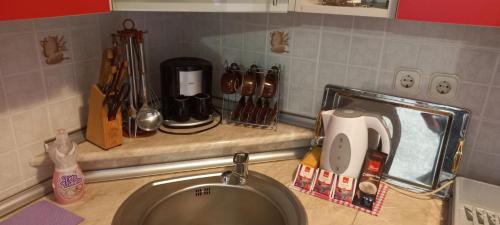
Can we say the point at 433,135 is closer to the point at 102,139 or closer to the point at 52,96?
the point at 102,139

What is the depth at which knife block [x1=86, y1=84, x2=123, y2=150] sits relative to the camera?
3.58ft

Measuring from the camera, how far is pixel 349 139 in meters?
1.09

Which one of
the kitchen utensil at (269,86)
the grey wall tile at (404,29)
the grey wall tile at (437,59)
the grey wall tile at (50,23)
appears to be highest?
the grey wall tile at (404,29)

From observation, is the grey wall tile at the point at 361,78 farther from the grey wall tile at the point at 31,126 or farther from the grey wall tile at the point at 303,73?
the grey wall tile at the point at 31,126

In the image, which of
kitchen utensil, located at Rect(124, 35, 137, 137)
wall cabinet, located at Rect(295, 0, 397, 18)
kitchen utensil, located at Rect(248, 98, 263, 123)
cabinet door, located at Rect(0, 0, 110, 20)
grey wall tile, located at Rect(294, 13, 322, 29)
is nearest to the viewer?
cabinet door, located at Rect(0, 0, 110, 20)

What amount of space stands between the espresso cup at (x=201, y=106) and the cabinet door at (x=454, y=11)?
2.38ft

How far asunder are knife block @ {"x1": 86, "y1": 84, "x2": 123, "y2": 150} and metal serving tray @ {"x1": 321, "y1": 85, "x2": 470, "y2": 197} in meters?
0.80

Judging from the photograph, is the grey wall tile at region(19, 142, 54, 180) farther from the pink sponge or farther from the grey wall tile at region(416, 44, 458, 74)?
the grey wall tile at region(416, 44, 458, 74)

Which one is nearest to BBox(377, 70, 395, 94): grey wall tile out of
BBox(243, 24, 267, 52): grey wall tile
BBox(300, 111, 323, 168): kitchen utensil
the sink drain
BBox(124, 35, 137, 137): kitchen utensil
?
BBox(300, 111, 323, 168): kitchen utensil

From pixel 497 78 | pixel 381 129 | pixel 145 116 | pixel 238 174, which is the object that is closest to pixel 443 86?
pixel 497 78

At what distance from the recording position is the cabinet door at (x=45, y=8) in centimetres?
63

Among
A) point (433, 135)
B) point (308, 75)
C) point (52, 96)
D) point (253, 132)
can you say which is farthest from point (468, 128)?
point (52, 96)

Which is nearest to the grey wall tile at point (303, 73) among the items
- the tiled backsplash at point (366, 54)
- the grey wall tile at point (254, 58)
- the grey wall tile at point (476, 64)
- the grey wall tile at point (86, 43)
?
the tiled backsplash at point (366, 54)

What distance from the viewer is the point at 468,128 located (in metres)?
1.13
